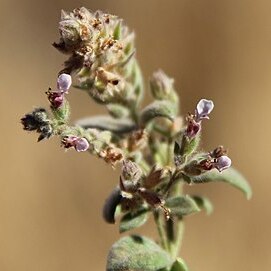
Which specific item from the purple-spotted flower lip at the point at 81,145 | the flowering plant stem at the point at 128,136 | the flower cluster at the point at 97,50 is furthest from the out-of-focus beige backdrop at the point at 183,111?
the purple-spotted flower lip at the point at 81,145

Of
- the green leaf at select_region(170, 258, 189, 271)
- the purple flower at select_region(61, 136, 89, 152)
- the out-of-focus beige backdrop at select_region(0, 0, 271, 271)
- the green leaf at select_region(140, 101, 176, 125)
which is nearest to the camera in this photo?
the purple flower at select_region(61, 136, 89, 152)

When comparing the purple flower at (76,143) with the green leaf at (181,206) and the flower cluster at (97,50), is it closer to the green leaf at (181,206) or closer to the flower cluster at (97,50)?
the flower cluster at (97,50)

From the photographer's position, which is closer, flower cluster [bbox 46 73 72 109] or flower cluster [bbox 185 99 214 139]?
flower cluster [bbox 46 73 72 109]

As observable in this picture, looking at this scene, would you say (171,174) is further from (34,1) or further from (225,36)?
(34,1)

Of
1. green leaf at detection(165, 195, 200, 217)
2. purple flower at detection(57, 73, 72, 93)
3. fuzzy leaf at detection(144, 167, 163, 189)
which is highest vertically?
purple flower at detection(57, 73, 72, 93)

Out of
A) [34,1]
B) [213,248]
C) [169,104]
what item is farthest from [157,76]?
[34,1]

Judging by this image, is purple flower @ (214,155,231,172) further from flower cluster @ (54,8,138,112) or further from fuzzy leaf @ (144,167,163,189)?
flower cluster @ (54,8,138,112)

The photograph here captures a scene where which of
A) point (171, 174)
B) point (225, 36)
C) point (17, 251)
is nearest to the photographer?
point (171, 174)

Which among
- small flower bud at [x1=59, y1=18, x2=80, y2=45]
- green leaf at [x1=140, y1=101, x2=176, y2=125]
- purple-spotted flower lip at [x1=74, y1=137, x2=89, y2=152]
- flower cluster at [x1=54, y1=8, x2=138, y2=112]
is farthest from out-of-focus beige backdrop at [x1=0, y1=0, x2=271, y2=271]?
small flower bud at [x1=59, y1=18, x2=80, y2=45]
